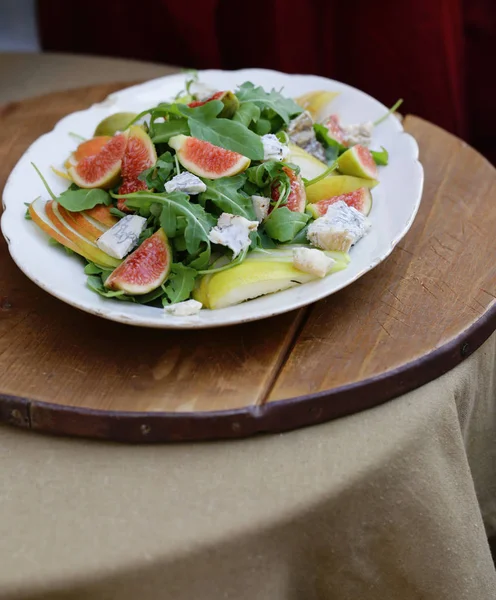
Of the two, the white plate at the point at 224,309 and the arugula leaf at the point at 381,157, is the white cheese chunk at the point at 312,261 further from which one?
the arugula leaf at the point at 381,157

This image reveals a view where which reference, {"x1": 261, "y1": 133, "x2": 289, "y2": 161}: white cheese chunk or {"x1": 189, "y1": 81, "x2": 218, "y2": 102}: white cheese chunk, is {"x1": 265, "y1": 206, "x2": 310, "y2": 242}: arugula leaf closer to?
{"x1": 261, "y1": 133, "x2": 289, "y2": 161}: white cheese chunk

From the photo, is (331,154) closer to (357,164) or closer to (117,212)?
(357,164)

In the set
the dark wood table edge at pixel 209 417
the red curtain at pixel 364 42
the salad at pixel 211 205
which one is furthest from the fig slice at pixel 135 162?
the red curtain at pixel 364 42

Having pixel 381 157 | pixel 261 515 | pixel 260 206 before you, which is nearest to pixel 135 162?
pixel 260 206

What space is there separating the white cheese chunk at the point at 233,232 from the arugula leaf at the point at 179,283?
0.24 feet

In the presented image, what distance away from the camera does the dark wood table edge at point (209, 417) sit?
3.58ft

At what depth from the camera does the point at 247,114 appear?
1.50 metres

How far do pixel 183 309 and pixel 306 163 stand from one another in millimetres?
494

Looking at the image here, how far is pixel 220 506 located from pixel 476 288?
65 cm

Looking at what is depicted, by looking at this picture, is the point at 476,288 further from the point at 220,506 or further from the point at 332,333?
the point at 220,506

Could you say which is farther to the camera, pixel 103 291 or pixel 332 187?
pixel 332 187

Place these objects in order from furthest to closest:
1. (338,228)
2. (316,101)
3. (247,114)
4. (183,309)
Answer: (316,101) → (247,114) → (338,228) → (183,309)

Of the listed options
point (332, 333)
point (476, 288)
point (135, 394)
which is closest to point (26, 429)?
point (135, 394)

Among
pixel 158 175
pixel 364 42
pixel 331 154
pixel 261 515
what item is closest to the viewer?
pixel 261 515
